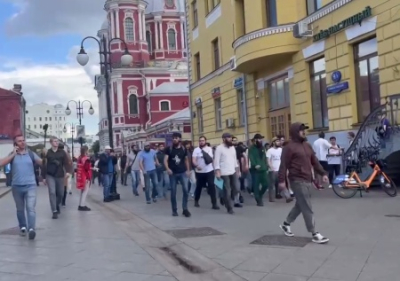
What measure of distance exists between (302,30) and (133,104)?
58485 mm

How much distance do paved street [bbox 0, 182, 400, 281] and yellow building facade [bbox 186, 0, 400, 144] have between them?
4.80m

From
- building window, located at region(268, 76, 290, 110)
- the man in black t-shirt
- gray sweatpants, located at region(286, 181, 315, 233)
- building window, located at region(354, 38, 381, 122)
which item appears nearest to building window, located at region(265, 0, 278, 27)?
building window, located at region(268, 76, 290, 110)

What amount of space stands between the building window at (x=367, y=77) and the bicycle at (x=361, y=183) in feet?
10.3

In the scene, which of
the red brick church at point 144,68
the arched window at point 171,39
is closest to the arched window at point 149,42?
the red brick church at point 144,68

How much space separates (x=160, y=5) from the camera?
8331 centimetres

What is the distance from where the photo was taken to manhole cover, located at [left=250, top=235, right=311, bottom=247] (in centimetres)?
870

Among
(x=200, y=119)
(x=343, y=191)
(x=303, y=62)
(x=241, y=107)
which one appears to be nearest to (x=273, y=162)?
(x=343, y=191)

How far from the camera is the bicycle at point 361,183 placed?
45.2ft

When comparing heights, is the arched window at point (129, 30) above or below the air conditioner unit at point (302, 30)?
above

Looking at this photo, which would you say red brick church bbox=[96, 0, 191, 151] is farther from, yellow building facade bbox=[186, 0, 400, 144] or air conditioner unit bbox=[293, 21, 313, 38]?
air conditioner unit bbox=[293, 21, 313, 38]

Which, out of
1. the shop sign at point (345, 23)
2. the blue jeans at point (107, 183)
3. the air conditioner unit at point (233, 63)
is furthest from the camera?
the air conditioner unit at point (233, 63)

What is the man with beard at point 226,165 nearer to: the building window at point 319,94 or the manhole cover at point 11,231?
the manhole cover at point 11,231

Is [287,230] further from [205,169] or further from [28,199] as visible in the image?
[205,169]

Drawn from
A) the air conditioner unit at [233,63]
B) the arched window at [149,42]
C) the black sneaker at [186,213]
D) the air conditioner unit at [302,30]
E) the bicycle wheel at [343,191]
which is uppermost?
the arched window at [149,42]
